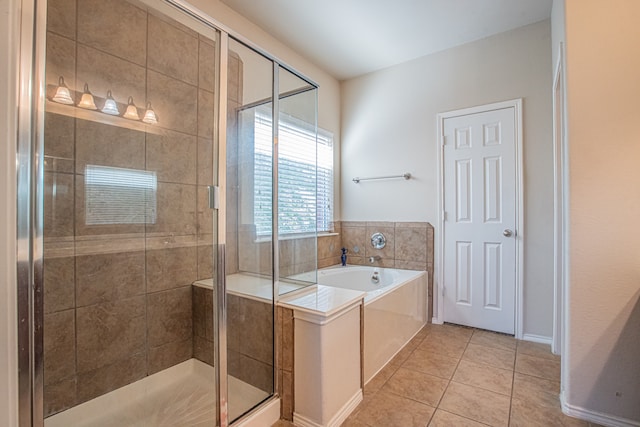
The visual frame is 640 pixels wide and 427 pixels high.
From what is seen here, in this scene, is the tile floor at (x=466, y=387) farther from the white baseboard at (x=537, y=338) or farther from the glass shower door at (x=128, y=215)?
the glass shower door at (x=128, y=215)

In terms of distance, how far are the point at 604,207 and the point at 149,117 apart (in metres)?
2.67

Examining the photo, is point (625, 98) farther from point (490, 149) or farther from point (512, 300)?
point (512, 300)

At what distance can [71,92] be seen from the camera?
1.57 m

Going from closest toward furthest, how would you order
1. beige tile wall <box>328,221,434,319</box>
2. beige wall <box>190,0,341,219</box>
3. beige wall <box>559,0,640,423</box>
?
1. beige wall <box>559,0,640,423</box>
2. beige wall <box>190,0,341,219</box>
3. beige tile wall <box>328,221,434,319</box>

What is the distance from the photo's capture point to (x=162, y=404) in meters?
1.74

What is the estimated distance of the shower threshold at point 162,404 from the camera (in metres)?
1.54

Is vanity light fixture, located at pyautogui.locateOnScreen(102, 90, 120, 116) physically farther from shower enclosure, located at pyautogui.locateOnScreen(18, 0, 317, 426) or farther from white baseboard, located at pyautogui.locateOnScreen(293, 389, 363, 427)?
Result: white baseboard, located at pyautogui.locateOnScreen(293, 389, 363, 427)

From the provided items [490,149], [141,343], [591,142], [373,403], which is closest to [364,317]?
[373,403]

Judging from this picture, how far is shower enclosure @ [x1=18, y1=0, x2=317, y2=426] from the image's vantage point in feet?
5.07

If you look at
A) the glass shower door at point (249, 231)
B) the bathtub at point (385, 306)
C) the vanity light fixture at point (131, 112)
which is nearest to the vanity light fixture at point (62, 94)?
the vanity light fixture at point (131, 112)

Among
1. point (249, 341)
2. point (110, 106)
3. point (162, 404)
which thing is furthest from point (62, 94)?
point (162, 404)

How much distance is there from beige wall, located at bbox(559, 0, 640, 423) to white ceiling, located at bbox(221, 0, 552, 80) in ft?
3.25

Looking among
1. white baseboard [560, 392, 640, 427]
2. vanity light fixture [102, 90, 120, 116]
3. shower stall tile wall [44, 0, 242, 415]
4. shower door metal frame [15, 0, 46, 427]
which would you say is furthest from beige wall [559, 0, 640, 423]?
vanity light fixture [102, 90, 120, 116]

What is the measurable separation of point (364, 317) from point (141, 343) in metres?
1.42
